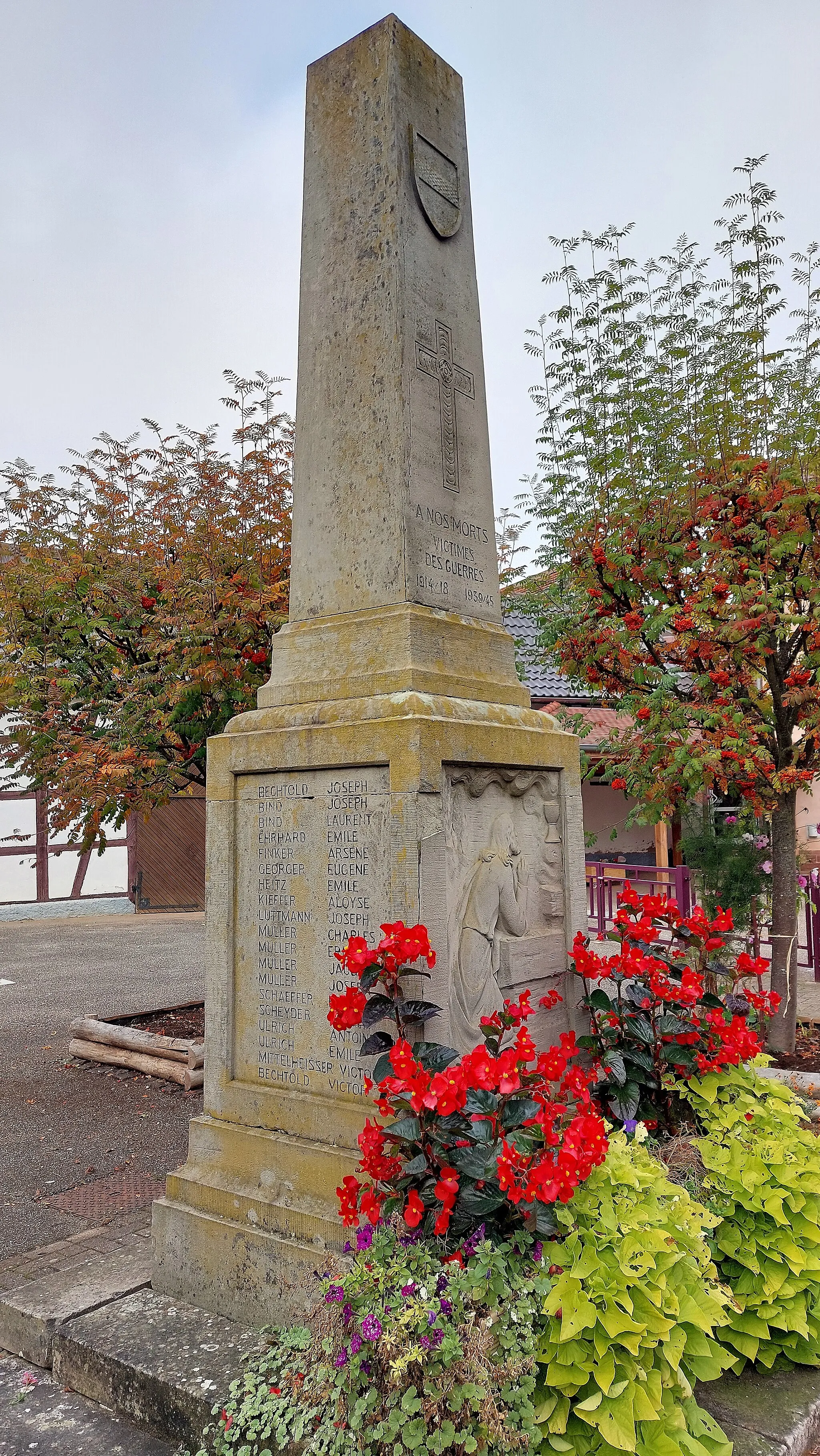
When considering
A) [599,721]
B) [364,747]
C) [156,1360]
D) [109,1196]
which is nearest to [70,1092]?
[109,1196]

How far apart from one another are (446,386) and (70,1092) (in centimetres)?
536

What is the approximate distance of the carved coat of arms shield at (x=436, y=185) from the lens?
3.46 metres

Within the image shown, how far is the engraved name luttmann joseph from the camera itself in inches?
119

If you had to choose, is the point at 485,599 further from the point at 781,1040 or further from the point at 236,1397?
the point at 781,1040

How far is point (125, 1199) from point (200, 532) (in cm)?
440

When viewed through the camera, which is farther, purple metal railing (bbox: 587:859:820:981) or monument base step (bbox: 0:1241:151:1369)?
purple metal railing (bbox: 587:859:820:981)

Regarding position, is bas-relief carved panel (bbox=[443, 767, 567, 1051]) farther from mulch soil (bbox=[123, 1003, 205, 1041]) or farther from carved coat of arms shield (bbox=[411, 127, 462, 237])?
mulch soil (bbox=[123, 1003, 205, 1041])

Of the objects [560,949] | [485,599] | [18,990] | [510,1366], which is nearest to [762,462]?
[485,599]

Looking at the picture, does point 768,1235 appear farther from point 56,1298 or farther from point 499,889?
point 56,1298

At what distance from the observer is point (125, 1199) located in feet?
15.5

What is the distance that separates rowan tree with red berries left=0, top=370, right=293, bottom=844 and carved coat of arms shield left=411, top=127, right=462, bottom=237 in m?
3.13

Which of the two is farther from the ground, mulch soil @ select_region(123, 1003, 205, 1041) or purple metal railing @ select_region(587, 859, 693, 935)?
purple metal railing @ select_region(587, 859, 693, 935)

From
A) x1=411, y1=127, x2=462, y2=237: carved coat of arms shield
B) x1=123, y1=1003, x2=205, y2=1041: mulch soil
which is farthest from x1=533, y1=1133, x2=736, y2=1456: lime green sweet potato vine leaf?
x1=123, y1=1003, x2=205, y2=1041: mulch soil

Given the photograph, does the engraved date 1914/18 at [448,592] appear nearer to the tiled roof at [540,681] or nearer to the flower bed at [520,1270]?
the flower bed at [520,1270]
